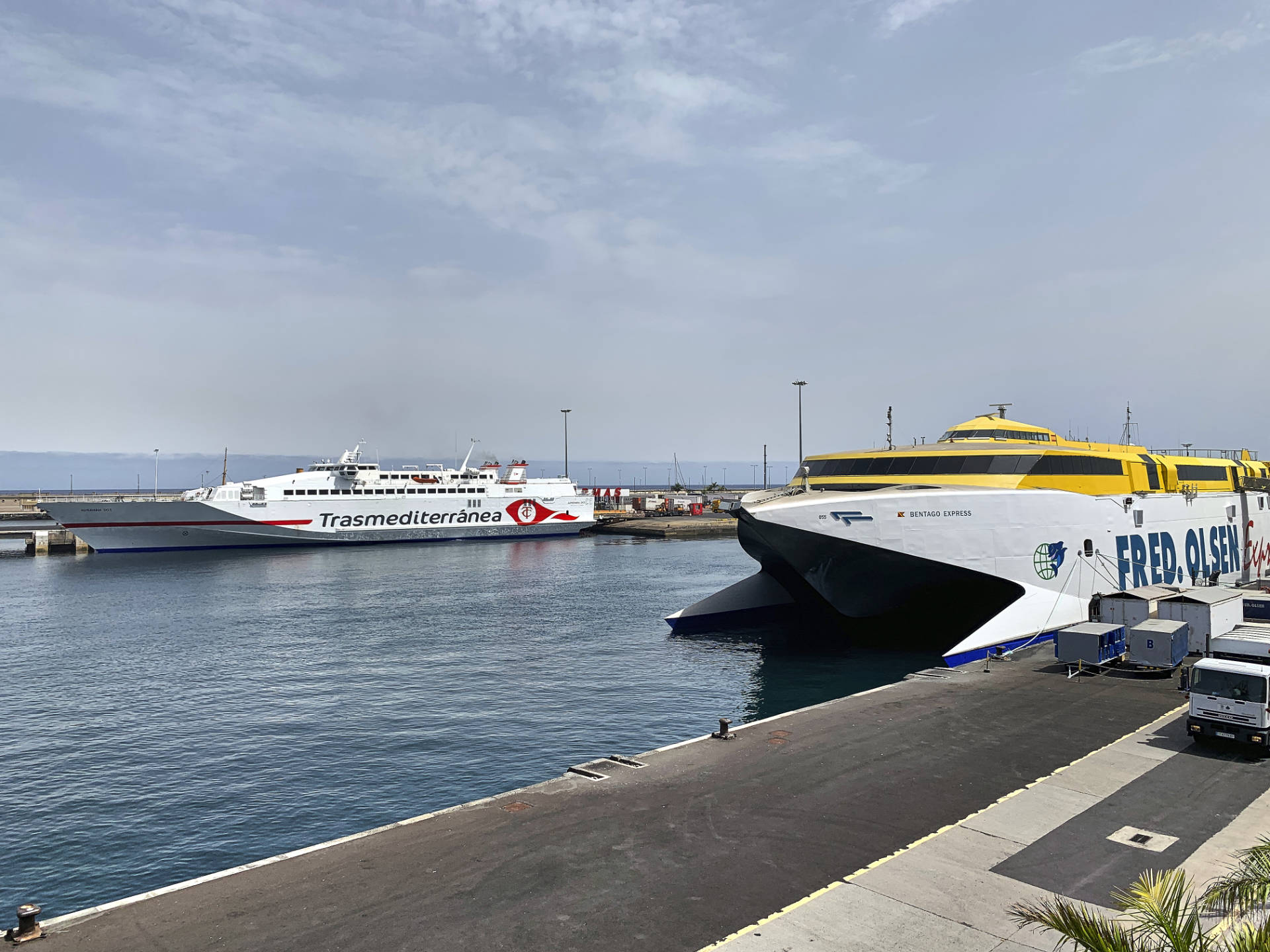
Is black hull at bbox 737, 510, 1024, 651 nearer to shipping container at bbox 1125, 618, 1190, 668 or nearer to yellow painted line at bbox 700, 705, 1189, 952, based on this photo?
shipping container at bbox 1125, 618, 1190, 668

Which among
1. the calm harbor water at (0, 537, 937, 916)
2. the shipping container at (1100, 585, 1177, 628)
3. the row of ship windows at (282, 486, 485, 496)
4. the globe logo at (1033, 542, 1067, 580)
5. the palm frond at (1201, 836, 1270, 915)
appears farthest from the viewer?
the row of ship windows at (282, 486, 485, 496)

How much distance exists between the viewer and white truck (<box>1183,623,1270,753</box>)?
18359mm

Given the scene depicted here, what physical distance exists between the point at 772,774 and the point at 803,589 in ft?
71.1

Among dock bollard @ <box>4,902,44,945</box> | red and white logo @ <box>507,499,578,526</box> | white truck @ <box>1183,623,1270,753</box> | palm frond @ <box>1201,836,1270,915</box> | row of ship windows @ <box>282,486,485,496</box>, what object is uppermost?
row of ship windows @ <box>282,486,485,496</box>

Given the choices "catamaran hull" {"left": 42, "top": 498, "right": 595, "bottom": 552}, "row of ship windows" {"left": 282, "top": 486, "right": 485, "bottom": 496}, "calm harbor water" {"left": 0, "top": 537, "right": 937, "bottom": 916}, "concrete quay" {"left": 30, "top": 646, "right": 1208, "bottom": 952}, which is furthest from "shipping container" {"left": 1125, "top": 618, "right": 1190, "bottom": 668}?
"row of ship windows" {"left": 282, "top": 486, "right": 485, "bottom": 496}

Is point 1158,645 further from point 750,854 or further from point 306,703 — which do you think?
point 306,703

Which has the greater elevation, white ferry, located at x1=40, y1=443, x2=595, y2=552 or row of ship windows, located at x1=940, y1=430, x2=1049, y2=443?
row of ship windows, located at x1=940, y1=430, x2=1049, y2=443

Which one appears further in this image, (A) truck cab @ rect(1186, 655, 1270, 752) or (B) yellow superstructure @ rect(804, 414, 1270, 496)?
(B) yellow superstructure @ rect(804, 414, 1270, 496)

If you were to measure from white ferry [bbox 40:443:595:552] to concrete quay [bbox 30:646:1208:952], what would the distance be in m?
91.1

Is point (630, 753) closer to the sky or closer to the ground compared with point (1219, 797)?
closer to the ground

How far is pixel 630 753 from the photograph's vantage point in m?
24.0

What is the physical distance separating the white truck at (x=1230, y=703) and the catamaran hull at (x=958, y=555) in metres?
10.4

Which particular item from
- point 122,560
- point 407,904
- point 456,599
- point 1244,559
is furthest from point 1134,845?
point 122,560

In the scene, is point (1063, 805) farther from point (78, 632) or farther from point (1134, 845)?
point (78, 632)
